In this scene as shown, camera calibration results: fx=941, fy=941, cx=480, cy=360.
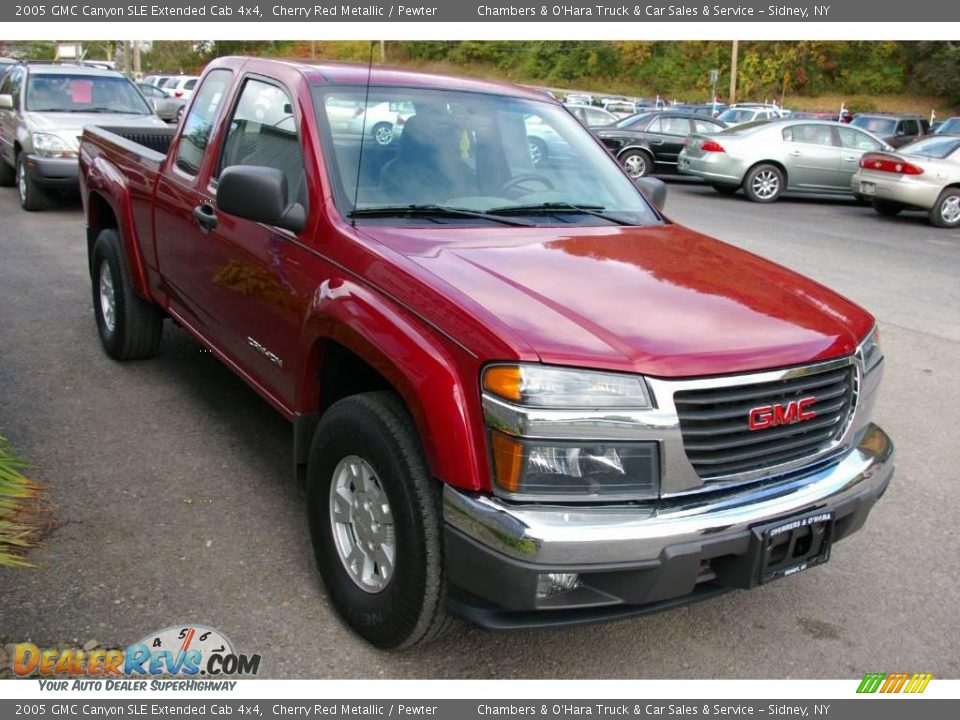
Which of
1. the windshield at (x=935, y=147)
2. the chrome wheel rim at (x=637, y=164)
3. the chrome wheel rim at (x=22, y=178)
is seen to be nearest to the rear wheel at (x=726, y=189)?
the chrome wheel rim at (x=637, y=164)

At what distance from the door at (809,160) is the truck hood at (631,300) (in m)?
14.4

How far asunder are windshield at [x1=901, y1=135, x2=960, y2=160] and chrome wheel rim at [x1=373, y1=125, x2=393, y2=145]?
1348 cm

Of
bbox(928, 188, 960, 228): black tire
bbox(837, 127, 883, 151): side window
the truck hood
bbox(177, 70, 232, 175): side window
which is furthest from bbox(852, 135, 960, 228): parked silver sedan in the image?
bbox(177, 70, 232, 175): side window

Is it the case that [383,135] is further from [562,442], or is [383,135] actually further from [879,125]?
[879,125]

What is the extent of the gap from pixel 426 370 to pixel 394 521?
1.59ft

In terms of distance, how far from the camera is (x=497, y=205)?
12.5ft

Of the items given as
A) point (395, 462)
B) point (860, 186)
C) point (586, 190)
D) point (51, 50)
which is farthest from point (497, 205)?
point (51, 50)

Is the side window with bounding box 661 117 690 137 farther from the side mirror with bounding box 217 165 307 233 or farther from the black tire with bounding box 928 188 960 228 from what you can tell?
the side mirror with bounding box 217 165 307 233

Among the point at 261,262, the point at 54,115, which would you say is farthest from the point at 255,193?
the point at 54,115

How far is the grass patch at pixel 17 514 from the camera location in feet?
11.8


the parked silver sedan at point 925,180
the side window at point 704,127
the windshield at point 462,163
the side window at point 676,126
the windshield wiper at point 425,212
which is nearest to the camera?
the windshield wiper at point 425,212

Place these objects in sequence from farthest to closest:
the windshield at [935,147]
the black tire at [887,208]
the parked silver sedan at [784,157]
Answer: the parked silver sedan at [784,157], the black tire at [887,208], the windshield at [935,147]

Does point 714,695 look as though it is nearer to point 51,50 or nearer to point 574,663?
point 574,663

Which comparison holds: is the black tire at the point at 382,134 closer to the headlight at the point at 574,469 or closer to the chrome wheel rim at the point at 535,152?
the chrome wheel rim at the point at 535,152
